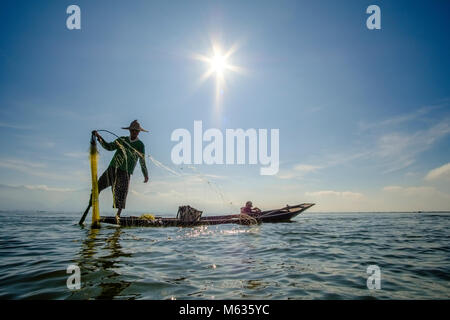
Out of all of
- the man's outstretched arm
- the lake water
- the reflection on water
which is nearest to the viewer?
the reflection on water

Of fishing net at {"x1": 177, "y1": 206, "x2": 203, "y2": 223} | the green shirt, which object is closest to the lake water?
the green shirt

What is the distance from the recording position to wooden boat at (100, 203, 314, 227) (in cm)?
1366

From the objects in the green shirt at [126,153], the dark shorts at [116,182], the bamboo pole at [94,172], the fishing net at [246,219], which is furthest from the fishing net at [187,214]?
the bamboo pole at [94,172]

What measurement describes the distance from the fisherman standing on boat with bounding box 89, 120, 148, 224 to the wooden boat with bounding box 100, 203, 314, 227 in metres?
1.95

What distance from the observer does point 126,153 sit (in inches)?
457

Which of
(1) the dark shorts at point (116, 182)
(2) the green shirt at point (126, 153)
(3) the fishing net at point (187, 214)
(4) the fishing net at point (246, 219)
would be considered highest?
(2) the green shirt at point (126, 153)

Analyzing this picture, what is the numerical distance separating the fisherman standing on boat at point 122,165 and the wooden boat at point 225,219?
195cm

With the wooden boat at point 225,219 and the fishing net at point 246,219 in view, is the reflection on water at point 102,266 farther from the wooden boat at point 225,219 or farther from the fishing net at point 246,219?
the fishing net at point 246,219

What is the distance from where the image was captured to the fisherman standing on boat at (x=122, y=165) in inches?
452

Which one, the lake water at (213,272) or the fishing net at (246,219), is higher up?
the lake water at (213,272)

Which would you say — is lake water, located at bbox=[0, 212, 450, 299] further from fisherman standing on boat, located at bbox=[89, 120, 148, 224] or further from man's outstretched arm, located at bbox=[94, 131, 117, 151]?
man's outstretched arm, located at bbox=[94, 131, 117, 151]
